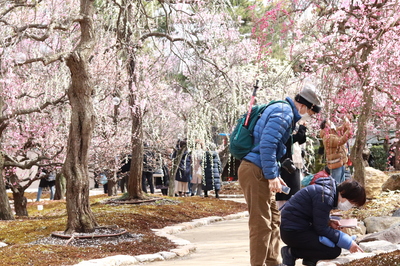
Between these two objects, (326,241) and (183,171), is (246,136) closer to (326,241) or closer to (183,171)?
(326,241)

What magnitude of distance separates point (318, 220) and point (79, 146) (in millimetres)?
4053

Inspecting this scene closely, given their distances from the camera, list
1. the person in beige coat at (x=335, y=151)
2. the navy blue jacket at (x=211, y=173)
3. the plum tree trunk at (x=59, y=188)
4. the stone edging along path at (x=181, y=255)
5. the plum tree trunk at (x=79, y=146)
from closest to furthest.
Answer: the stone edging along path at (x=181, y=255) < the plum tree trunk at (x=79, y=146) < the person in beige coat at (x=335, y=151) < the navy blue jacket at (x=211, y=173) < the plum tree trunk at (x=59, y=188)

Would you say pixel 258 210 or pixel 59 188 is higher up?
pixel 59 188

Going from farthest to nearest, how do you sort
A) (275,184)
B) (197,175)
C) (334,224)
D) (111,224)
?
1. (197,175)
2. (111,224)
3. (334,224)
4. (275,184)

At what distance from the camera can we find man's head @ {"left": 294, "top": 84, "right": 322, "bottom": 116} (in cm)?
502

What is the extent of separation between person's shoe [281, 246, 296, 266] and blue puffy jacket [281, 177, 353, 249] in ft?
0.86

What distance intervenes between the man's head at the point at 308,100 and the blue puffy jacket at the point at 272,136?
0.28 feet

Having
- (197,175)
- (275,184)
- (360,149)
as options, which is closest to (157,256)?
(275,184)

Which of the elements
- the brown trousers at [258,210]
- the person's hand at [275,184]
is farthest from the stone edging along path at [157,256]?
the person's hand at [275,184]

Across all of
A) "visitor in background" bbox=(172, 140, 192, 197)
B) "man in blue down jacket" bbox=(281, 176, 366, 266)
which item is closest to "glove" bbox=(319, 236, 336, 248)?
"man in blue down jacket" bbox=(281, 176, 366, 266)

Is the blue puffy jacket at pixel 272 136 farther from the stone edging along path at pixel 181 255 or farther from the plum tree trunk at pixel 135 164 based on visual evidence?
the plum tree trunk at pixel 135 164

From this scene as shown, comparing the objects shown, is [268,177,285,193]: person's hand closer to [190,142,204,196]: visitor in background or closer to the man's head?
the man's head

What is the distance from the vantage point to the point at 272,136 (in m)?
4.74

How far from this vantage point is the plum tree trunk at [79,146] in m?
8.10
